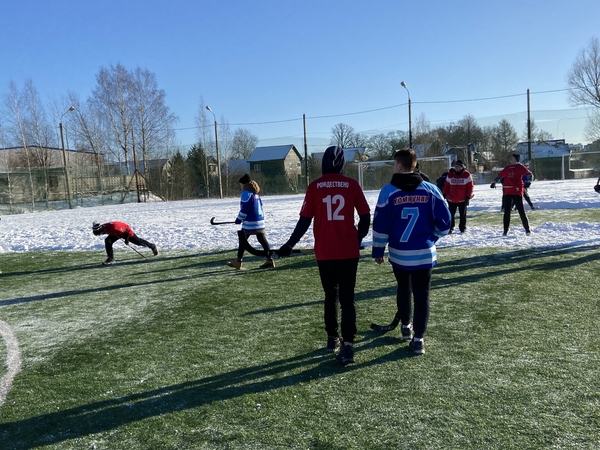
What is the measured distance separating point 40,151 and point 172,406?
158ft

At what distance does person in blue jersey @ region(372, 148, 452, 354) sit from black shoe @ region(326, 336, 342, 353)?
71cm

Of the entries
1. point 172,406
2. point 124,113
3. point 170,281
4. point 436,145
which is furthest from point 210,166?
point 172,406

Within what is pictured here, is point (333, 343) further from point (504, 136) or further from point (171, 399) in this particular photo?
point (504, 136)

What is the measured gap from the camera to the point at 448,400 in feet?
11.3

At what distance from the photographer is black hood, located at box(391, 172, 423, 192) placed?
4184mm

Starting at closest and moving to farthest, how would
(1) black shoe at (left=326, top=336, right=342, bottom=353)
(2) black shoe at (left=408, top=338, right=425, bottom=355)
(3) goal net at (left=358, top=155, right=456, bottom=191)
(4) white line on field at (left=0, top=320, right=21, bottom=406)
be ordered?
1. (4) white line on field at (left=0, top=320, right=21, bottom=406)
2. (2) black shoe at (left=408, top=338, right=425, bottom=355)
3. (1) black shoe at (left=326, top=336, right=342, bottom=353)
4. (3) goal net at (left=358, top=155, right=456, bottom=191)

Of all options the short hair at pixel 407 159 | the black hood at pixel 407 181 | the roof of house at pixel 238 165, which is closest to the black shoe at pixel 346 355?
the black hood at pixel 407 181

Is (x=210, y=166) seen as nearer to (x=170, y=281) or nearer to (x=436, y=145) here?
(x=436, y=145)

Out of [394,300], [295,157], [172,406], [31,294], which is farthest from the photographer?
[295,157]

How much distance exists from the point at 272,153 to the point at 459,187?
54304 mm

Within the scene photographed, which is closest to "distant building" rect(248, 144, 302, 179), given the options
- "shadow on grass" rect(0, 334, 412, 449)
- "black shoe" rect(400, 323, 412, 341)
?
"black shoe" rect(400, 323, 412, 341)

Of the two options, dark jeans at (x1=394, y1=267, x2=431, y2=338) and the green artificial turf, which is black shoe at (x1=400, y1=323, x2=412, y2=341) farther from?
dark jeans at (x1=394, y1=267, x2=431, y2=338)

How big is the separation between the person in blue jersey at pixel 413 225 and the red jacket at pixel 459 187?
8069mm

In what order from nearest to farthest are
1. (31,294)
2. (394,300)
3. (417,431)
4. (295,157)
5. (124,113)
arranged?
(417,431), (394,300), (31,294), (124,113), (295,157)
